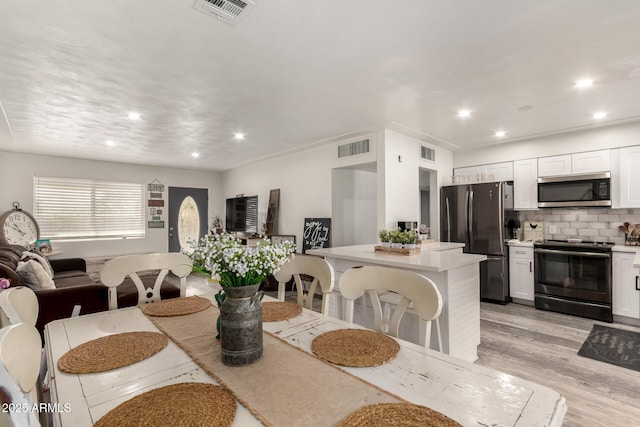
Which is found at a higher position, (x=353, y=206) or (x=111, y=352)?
(x=353, y=206)

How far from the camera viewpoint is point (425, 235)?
397 centimetres

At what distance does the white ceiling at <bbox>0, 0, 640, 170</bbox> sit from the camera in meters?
1.96

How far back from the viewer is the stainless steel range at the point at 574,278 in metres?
3.97

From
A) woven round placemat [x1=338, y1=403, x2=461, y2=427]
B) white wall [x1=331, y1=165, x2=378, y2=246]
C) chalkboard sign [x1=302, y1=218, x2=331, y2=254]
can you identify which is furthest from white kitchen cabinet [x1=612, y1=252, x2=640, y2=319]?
woven round placemat [x1=338, y1=403, x2=461, y2=427]

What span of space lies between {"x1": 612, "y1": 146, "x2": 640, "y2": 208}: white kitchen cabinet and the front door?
7.87 metres

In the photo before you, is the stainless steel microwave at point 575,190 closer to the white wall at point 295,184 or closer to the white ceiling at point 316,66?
the white ceiling at point 316,66

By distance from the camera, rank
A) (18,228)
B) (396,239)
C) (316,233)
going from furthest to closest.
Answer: (18,228) < (316,233) < (396,239)

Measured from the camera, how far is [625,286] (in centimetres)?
386

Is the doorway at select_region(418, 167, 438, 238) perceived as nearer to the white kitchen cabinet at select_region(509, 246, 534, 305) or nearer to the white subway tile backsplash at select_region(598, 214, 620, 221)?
the white kitchen cabinet at select_region(509, 246, 534, 305)

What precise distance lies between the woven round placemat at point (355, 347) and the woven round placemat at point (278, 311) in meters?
0.32

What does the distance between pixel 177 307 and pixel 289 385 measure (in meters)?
1.09

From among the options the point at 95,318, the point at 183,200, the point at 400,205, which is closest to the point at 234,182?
the point at 183,200

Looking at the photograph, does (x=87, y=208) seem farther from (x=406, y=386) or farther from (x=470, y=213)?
(x=406, y=386)

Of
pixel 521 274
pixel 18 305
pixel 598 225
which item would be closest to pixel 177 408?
pixel 18 305
